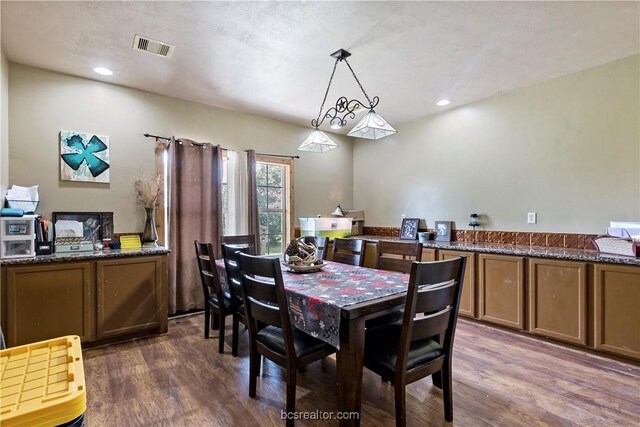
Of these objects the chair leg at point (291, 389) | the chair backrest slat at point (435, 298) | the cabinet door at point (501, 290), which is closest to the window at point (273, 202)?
the cabinet door at point (501, 290)

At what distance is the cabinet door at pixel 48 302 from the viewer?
2.38 m

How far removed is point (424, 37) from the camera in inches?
95.2

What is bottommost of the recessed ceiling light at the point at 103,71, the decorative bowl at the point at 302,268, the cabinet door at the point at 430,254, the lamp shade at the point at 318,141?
the cabinet door at the point at 430,254

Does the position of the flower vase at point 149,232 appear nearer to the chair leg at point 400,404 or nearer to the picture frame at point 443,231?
the chair leg at point 400,404

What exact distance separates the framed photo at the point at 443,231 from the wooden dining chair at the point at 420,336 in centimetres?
242

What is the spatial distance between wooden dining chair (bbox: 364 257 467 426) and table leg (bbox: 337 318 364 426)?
0.55 ft

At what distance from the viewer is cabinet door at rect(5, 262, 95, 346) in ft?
7.79

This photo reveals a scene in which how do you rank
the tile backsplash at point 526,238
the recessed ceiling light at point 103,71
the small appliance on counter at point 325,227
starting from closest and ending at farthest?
the recessed ceiling light at point 103,71 < the tile backsplash at point 526,238 < the small appliance on counter at point 325,227

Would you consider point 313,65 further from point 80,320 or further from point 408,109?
point 80,320

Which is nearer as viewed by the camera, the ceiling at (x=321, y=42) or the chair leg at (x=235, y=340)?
the ceiling at (x=321, y=42)

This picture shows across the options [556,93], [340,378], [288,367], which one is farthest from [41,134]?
[556,93]

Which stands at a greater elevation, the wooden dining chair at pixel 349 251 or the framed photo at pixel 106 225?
the framed photo at pixel 106 225

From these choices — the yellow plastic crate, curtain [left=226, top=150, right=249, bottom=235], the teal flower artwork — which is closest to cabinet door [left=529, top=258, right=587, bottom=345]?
curtain [left=226, top=150, right=249, bottom=235]

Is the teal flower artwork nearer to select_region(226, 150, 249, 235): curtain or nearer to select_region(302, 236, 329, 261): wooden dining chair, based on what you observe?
select_region(226, 150, 249, 235): curtain
